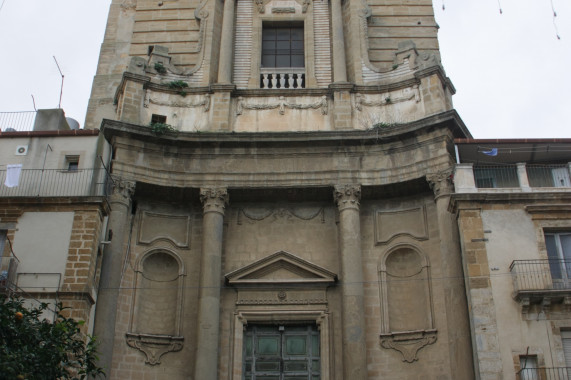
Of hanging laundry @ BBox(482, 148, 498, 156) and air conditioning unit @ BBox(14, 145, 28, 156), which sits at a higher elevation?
air conditioning unit @ BBox(14, 145, 28, 156)

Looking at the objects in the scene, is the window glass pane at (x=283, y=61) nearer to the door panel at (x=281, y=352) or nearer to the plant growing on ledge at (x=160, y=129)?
the plant growing on ledge at (x=160, y=129)

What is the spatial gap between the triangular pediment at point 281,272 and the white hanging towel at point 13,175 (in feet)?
20.4

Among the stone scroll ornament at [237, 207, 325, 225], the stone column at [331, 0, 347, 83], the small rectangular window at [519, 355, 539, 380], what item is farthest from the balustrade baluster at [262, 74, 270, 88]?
the small rectangular window at [519, 355, 539, 380]

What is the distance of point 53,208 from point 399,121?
34.0 feet

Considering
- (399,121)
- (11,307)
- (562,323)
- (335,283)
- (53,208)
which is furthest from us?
(399,121)

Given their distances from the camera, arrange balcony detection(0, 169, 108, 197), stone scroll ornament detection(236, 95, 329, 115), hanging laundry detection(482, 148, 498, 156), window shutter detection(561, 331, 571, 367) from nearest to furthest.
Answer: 1. window shutter detection(561, 331, 571, 367)
2. balcony detection(0, 169, 108, 197)
3. hanging laundry detection(482, 148, 498, 156)
4. stone scroll ornament detection(236, 95, 329, 115)

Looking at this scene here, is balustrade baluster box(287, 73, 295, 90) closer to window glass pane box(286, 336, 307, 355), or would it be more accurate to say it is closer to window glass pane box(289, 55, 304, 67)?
window glass pane box(289, 55, 304, 67)

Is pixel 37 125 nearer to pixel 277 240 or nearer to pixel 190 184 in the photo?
pixel 190 184

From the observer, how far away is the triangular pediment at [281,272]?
833 inches

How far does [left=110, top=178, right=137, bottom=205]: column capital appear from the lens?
837 inches

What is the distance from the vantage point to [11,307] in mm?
13180

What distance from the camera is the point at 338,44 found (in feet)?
80.8

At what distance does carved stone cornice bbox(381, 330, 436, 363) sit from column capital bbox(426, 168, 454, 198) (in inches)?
151

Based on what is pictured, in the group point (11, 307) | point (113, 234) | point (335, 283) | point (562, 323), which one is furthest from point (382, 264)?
point (11, 307)
